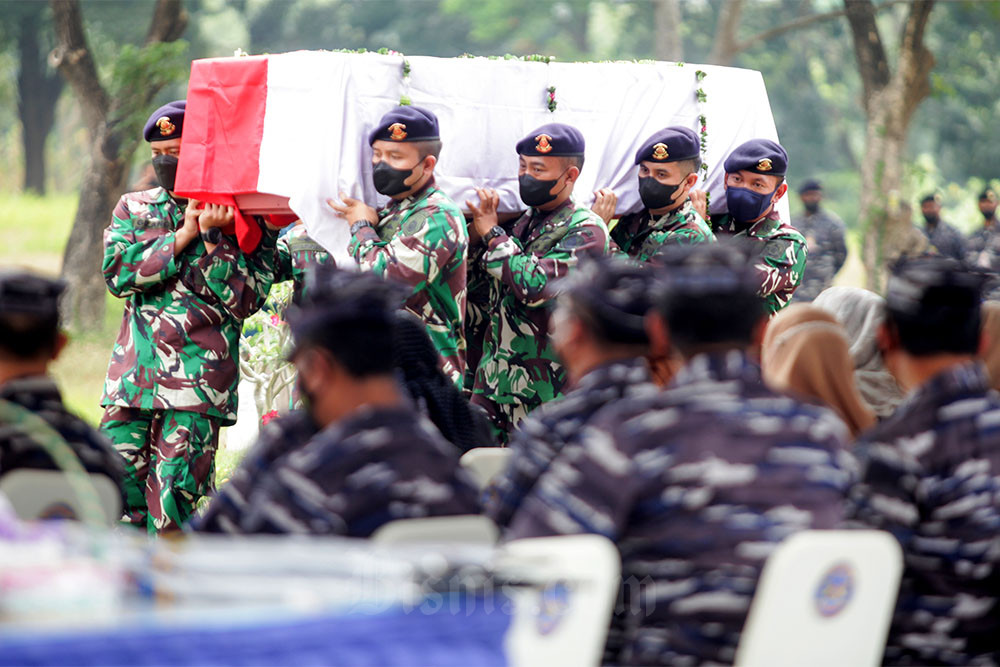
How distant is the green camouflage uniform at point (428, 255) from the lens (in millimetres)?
5426

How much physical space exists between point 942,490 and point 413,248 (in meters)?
2.96

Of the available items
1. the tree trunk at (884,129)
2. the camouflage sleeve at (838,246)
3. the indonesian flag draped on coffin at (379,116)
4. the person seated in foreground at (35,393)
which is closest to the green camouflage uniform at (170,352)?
the indonesian flag draped on coffin at (379,116)

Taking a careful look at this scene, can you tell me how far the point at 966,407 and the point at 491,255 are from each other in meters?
3.05

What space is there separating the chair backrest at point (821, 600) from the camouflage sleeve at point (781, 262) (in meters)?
3.50

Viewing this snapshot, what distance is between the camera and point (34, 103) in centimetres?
2508

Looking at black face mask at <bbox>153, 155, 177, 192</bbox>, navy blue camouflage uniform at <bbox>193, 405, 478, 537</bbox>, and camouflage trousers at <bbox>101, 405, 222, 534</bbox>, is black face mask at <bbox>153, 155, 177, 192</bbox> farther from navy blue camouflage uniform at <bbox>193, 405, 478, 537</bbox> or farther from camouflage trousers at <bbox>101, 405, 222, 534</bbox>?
navy blue camouflage uniform at <bbox>193, 405, 478, 537</bbox>

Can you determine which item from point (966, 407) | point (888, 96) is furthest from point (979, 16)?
point (966, 407)

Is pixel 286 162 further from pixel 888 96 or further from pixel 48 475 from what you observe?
pixel 888 96

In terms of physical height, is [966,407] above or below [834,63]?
below

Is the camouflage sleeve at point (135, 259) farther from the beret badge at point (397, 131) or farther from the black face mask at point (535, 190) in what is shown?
the black face mask at point (535, 190)

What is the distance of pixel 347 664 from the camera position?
2.05m

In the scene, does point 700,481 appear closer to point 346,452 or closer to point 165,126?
point 346,452

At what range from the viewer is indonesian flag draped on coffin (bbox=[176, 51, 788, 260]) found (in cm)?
553

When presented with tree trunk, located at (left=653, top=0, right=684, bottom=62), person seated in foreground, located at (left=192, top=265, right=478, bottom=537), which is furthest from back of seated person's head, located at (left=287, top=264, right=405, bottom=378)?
tree trunk, located at (left=653, top=0, right=684, bottom=62)
